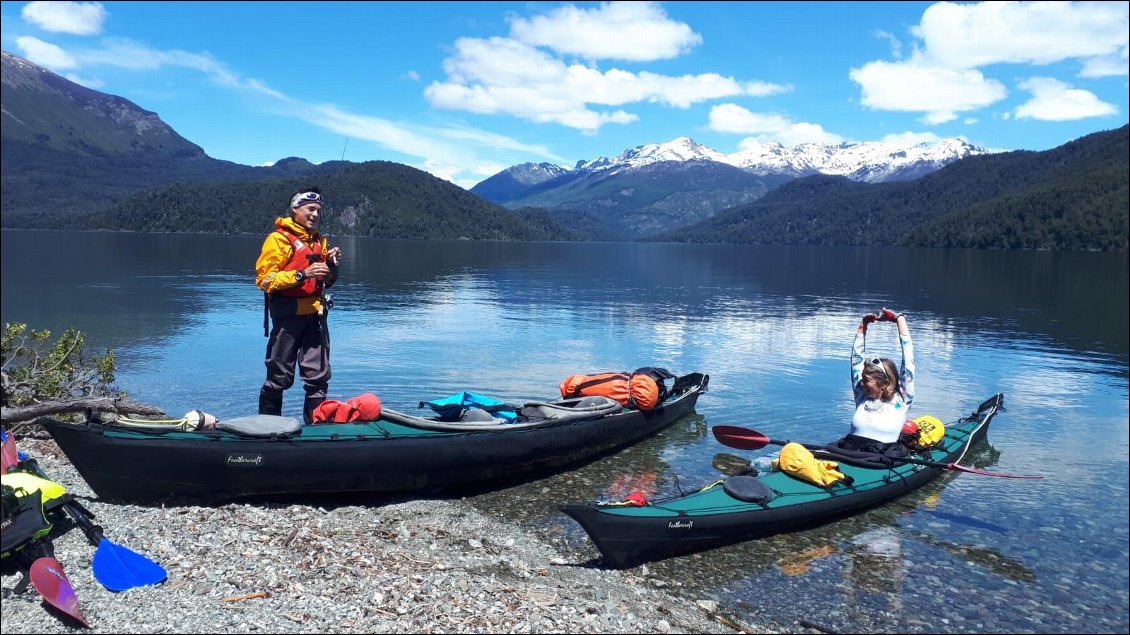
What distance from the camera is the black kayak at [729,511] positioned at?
7.85m

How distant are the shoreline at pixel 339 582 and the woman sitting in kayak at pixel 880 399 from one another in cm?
432

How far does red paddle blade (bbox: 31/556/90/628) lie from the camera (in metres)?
5.73

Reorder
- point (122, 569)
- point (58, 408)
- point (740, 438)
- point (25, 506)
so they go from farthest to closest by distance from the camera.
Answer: point (740, 438)
point (58, 408)
point (25, 506)
point (122, 569)

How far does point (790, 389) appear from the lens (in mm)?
18250

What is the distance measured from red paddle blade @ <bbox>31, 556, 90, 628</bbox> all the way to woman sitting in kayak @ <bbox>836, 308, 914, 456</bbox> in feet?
31.1

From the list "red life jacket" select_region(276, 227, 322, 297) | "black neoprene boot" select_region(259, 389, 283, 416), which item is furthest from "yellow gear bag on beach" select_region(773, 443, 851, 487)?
"black neoprene boot" select_region(259, 389, 283, 416)

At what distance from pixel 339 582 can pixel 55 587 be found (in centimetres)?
231

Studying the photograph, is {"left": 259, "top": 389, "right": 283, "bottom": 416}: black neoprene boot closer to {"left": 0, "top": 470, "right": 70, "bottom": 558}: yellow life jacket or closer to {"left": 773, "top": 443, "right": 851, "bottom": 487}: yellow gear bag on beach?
{"left": 0, "top": 470, "right": 70, "bottom": 558}: yellow life jacket

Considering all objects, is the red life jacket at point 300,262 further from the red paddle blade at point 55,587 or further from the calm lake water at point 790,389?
the red paddle blade at point 55,587

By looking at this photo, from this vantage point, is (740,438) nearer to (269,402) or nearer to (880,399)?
(880,399)

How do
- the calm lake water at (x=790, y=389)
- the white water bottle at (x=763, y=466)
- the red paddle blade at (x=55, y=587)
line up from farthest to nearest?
the white water bottle at (x=763, y=466), the calm lake water at (x=790, y=389), the red paddle blade at (x=55, y=587)

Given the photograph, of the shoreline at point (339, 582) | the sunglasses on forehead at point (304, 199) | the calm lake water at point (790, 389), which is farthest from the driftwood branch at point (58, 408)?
the calm lake water at point (790, 389)

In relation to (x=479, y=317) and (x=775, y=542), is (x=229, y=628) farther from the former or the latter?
(x=479, y=317)

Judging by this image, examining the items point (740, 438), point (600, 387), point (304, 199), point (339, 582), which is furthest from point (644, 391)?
point (339, 582)
